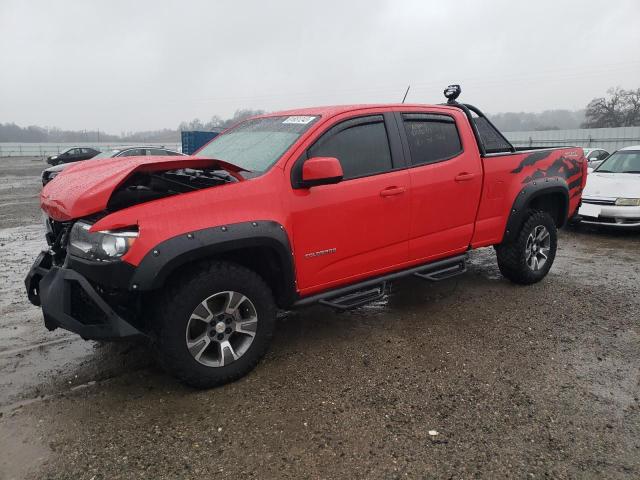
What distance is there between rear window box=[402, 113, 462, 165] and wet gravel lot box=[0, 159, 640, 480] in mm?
1482

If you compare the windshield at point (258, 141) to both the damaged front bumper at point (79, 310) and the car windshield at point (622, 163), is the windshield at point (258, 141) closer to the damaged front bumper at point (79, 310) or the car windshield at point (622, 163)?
the damaged front bumper at point (79, 310)

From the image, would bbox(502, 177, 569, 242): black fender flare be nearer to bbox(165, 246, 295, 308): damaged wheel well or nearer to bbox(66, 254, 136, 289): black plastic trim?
bbox(165, 246, 295, 308): damaged wheel well

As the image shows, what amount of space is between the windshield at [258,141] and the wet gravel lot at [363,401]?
1.52 meters

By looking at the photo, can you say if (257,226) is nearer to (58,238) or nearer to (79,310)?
(79,310)

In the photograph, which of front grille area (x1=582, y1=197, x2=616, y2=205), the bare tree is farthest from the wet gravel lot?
the bare tree

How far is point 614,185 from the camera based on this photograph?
798cm

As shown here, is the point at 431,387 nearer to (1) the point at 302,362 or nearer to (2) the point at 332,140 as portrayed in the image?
(1) the point at 302,362

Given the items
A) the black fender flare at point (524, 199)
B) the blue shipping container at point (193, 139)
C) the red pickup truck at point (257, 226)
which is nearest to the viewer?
the red pickup truck at point (257, 226)

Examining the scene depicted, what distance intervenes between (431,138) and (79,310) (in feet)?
10.1

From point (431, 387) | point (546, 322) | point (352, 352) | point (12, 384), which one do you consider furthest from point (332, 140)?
point (12, 384)

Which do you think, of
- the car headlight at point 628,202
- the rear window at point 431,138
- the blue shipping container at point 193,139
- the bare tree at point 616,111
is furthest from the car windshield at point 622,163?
the bare tree at point 616,111

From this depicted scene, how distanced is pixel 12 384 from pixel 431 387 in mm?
2886

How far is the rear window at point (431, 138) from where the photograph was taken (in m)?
4.05

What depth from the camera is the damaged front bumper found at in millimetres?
2787
